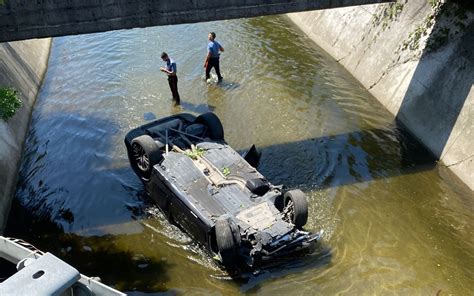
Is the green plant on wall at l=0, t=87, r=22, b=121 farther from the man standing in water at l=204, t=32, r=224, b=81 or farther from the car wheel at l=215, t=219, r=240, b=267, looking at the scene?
the man standing in water at l=204, t=32, r=224, b=81

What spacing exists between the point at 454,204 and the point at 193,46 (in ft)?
45.4

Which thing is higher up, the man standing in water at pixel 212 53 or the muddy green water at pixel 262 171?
the man standing in water at pixel 212 53

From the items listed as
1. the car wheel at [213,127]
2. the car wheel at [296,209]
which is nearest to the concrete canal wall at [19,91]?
the car wheel at [213,127]

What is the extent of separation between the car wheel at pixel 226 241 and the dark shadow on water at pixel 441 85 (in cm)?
848

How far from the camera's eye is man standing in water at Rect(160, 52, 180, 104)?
642 inches

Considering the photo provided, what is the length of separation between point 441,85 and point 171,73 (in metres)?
9.41

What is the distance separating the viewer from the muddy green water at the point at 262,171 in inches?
424

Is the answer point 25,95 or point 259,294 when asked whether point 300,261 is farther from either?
point 25,95

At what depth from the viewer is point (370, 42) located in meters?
19.3

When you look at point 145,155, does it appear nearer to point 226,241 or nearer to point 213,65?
point 226,241

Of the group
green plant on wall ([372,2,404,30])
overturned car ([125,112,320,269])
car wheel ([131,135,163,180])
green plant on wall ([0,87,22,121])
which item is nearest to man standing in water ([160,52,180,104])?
overturned car ([125,112,320,269])

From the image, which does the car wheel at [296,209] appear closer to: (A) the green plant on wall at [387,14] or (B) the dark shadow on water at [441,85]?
(B) the dark shadow on water at [441,85]

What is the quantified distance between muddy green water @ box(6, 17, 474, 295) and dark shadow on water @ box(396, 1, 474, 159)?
0.70 metres

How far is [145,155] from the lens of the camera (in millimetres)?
11852
